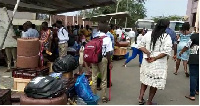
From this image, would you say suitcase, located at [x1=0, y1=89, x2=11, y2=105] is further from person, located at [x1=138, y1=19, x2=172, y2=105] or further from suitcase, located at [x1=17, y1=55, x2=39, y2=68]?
person, located at [x1=138, y1=19, x2=172, y2=105]

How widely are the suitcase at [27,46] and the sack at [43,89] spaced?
1725 mm

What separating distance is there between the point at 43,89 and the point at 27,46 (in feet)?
6.35

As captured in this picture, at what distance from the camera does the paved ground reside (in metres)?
5.61

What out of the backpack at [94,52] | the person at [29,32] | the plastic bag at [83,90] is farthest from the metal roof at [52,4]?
the plastic bag at [83,90]

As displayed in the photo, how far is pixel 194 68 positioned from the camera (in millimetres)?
5508

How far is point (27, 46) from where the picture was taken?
5469 mm

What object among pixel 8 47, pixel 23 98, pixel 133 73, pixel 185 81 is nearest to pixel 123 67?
pixel 133 73

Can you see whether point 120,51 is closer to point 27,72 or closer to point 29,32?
point 29,32

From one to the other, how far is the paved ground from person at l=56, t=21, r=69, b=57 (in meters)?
1.75

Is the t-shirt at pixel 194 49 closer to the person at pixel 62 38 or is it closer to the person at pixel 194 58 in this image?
the person at pixel 194 58

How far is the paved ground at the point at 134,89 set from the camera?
5613 mm

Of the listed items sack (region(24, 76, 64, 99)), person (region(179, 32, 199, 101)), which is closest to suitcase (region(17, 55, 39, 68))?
sack (region(24, 76, 64, 99))

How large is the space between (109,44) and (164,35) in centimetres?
110

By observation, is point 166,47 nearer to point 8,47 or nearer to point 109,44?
point 109,44
